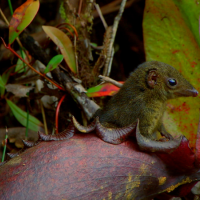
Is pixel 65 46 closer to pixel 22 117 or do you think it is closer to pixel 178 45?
pixel 22 117

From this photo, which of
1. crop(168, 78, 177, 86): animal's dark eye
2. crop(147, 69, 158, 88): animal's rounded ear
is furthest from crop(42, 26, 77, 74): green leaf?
crop(168, 78, 177, 86): animal's dark eye

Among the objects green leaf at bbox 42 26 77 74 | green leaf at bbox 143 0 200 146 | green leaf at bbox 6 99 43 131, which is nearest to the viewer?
green leaf at bbox 143 0 200 146

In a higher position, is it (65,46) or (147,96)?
(65,46)

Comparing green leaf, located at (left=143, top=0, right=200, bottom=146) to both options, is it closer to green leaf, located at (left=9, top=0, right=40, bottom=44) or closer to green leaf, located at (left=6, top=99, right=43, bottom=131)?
green leaf, located at (left=9, top=0, right=40, bottom=44)

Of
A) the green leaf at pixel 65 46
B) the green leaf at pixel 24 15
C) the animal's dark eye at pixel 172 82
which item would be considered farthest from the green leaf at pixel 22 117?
the animal's dark eye at pixel 172 82

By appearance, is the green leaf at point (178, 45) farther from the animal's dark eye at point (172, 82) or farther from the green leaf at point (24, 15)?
the green leaf at point (24, 15)

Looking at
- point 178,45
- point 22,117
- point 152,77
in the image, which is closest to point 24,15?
point 22,117

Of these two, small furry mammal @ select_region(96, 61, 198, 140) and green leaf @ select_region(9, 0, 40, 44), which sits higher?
green leaf @ select_region(9, 0, 40, 44)
